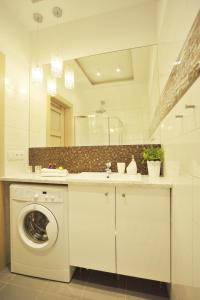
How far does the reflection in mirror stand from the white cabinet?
71cm

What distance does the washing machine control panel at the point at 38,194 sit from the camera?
1356 mm

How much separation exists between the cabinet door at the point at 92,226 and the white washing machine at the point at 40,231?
72 mm

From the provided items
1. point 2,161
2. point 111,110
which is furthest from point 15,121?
point 111,110

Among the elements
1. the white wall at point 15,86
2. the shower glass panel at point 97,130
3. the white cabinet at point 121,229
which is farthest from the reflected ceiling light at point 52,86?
the white cabinet at point 121,229

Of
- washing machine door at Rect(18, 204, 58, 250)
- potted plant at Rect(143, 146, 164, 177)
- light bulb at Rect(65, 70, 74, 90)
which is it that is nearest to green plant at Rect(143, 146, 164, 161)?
potted plant at Rect(143, 146, 164, 177)

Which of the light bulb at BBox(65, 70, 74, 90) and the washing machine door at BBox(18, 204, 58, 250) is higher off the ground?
the light bulb at BBox(65, 70, 74, 90)

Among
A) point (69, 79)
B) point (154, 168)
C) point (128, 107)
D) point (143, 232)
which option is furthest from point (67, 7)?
point (143, 232)

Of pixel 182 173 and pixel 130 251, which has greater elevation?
pixel 182 173

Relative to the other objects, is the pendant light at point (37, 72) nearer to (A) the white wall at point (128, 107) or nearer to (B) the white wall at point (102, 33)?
(B) the white wall at point (102, 33)

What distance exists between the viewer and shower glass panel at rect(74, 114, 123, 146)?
1.82m

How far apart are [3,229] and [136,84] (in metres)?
2.03

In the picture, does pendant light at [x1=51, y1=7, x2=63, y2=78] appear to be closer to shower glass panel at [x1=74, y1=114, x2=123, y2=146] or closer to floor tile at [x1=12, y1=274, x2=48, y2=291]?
shower glass panel at [x1=74, y1=114, x2=123, y2=146]

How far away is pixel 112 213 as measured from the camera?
49.9 inches

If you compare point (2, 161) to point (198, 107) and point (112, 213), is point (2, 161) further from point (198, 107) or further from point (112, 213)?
point (198, 107)
